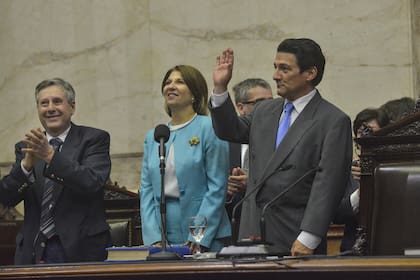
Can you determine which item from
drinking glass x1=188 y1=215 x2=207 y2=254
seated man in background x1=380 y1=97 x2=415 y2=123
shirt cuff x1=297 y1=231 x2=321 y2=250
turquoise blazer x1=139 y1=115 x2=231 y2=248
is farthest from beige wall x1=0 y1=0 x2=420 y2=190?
drinking glass x1=188 y1=215 x2=207 y2=254

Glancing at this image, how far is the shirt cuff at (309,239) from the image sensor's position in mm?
4383

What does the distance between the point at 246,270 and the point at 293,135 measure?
1.72 m

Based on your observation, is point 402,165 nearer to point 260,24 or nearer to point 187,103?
point 187,103

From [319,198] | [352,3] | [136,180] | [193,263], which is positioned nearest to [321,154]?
[319,198]

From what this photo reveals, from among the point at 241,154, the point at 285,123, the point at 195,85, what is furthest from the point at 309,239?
the point at 241,154

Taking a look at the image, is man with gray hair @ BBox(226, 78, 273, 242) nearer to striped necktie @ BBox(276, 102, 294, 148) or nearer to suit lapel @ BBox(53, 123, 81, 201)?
striped necktie @ BBox(276, 102, 294, 148)

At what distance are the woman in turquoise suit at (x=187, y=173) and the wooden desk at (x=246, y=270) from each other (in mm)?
2084

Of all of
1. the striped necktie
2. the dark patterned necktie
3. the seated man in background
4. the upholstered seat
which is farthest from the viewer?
the seated man in background

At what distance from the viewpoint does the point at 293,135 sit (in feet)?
15.1

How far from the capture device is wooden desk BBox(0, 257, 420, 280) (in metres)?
2.86

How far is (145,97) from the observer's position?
8.34 m

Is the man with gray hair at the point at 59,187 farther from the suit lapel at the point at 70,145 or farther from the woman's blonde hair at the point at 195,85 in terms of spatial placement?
the woman's blonde hair at the point at 195,85

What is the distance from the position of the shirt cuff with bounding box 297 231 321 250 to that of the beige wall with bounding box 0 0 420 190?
3.14 meters

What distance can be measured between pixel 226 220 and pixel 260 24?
2.84 meters
